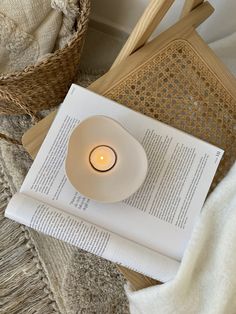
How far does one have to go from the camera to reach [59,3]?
782 millimetres

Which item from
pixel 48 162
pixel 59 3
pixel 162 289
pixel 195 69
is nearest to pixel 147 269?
pixel 162 289

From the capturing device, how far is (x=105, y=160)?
0.65 m

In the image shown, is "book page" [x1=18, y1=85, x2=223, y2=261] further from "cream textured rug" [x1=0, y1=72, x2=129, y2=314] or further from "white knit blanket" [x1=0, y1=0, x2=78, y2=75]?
"cream textured rug" [x1=0, y1=72, x2=129, y2=314]

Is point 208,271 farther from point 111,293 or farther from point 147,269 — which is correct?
point 111,293

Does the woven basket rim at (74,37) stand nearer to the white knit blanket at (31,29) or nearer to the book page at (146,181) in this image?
the white knit blanket at (31,29)

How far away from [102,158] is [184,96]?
0.18 m

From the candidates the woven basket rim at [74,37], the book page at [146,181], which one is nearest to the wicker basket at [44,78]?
the woven basket rim at [74,37]

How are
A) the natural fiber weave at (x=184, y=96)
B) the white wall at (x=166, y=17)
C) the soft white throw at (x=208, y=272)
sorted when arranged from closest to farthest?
the soft white throw at (x=208, y=272) < the natural fiber weave at (x=184, y=96) < the white wall at (x=166, y=17)

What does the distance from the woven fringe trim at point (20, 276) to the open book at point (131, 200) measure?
0.37m

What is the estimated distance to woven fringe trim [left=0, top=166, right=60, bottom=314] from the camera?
3.11ft

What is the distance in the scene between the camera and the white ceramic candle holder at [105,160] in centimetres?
64

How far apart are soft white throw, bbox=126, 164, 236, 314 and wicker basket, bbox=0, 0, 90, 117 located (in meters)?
0.36

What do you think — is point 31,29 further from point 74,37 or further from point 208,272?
point 208,272

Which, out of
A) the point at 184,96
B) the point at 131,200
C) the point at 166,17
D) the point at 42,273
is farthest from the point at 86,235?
the point at 166,17
